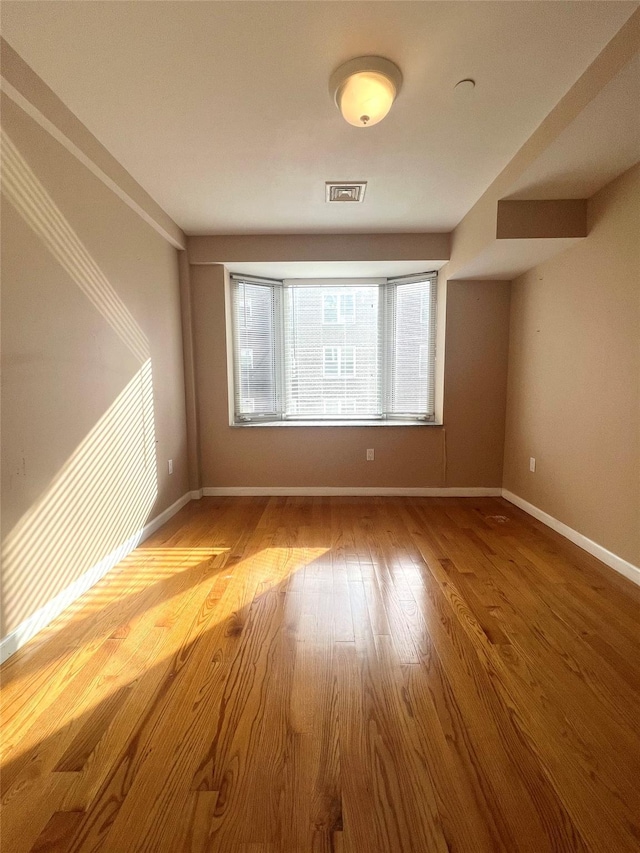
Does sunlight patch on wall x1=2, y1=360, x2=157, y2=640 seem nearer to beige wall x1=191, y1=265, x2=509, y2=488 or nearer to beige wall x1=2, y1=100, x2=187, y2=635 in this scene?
beige wall x1=2, y1=100, x2=187, y2=635

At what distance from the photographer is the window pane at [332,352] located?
3791mm

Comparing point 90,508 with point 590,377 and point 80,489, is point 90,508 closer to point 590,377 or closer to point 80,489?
point 80,489

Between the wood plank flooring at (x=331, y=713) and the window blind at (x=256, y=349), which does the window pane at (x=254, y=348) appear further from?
the wood plank flooring at (x=331, y=713)

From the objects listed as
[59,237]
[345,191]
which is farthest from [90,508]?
[345,191]

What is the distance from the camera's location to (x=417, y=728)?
3.70ft

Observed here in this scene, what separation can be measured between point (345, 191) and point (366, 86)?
3.24ft

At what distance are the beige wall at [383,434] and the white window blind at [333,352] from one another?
28 centimetres

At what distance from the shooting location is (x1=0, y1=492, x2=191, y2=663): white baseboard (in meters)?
1.49

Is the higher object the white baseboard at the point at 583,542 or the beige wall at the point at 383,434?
the beige wall at the point at 383,434

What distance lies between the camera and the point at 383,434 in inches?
138

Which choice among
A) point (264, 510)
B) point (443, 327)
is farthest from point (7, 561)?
point (443, 327)

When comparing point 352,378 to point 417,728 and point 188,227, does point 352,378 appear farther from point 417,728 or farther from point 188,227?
point 417,728

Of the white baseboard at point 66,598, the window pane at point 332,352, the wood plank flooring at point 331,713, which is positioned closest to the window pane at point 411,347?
the window pane at point 332,352

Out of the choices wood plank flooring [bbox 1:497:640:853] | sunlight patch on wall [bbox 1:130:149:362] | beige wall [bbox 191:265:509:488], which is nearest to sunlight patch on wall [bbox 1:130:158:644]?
sunlight patch on wall [bbox 1:130:149:362]
